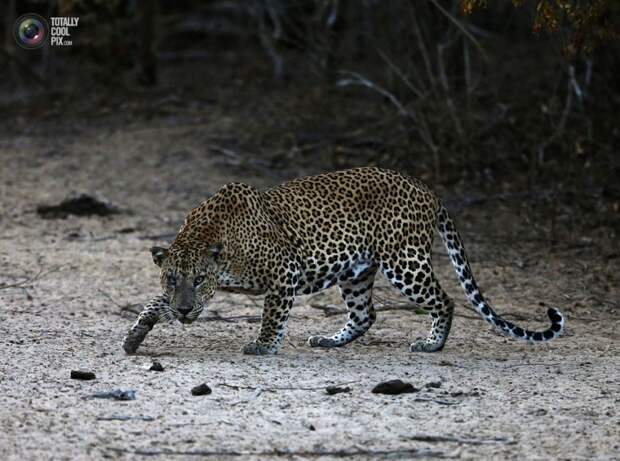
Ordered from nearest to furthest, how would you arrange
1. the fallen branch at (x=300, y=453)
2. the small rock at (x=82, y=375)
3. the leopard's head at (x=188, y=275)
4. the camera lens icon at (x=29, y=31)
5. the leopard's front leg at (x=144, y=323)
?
the fallen branch at (x=300, y=453), the small rock at (x=82, y=375), the leopard's head at (x=188, y=275), the leopard's front leg at (x=144, y=323), the camera lens icon at (x=29, y=31)

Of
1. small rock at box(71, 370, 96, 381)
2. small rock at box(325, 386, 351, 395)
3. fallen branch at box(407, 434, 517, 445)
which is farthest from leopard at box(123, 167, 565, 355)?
fallen branch at box(407, 434, 517, 445)

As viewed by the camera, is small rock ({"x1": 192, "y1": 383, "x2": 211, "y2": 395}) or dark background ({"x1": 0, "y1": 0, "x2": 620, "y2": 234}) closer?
small rock ({"x1": 192, "y1": 383, "x2": 211, "y2": 395})

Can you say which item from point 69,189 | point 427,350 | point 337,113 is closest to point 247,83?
point 337,113

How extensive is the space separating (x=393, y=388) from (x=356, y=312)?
194 cm

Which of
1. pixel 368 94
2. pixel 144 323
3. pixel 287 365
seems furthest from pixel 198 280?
pixel 368 94

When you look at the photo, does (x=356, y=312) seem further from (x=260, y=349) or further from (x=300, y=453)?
(x=300, y=453)

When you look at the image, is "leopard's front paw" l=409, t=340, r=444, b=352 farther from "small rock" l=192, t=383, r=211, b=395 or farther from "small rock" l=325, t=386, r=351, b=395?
"small rock" l=192, t=383, r=211, b=395

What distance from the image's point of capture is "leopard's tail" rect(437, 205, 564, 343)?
878 cm

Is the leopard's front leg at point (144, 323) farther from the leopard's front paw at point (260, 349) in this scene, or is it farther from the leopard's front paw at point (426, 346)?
the leopard's front paw at point (426, 346)

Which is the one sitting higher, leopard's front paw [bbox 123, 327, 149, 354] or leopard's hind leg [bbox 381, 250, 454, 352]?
leopard's hind leg [bbox 381, 250, 454, 352]

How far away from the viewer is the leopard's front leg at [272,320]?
339 inches

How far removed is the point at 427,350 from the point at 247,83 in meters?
11.4

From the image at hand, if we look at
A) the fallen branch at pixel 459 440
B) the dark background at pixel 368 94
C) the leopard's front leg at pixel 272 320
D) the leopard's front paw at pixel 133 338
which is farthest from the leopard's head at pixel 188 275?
the dark background at pixel 368 94

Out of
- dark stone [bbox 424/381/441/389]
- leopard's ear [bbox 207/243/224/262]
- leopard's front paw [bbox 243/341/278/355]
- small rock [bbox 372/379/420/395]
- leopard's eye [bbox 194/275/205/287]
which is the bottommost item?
leopard's front paw [bbox 243/341/278/355]
